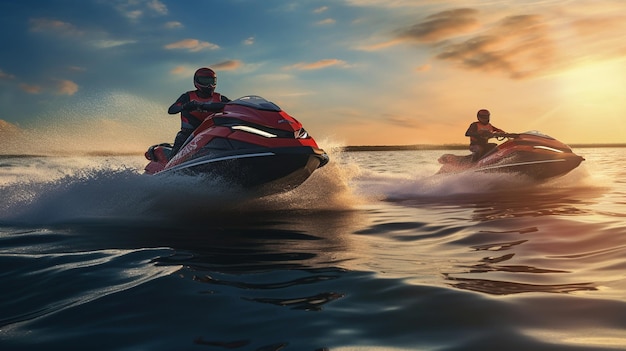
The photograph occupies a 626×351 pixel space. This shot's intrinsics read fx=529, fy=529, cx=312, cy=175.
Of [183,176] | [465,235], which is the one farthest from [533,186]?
[183,176]

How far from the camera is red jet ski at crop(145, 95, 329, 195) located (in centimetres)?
687

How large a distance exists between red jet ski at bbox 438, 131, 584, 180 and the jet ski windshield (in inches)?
252

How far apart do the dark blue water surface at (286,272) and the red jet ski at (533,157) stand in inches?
129

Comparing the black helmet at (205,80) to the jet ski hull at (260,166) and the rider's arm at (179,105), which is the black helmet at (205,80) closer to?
→ the rider's arm at (179,105)

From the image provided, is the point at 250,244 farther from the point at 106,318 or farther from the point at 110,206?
the point at 110,206

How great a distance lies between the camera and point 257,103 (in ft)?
24.1

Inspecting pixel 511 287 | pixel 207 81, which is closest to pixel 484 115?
pixel 207 81

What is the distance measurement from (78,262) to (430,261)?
111 inches

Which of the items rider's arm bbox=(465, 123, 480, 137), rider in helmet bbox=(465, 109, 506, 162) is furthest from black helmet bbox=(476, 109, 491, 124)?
rider's arm bbox=(465, 123, 480, 137)

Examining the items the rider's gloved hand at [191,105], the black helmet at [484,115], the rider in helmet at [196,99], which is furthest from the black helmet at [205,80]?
the black helmet at [484,115]

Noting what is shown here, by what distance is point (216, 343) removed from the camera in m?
2.34

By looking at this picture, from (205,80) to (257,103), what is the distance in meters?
1.47

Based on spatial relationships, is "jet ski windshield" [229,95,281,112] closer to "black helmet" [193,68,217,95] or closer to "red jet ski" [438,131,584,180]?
"black helmet" [193,68,217,95]

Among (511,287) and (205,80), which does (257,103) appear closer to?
(205,80)
